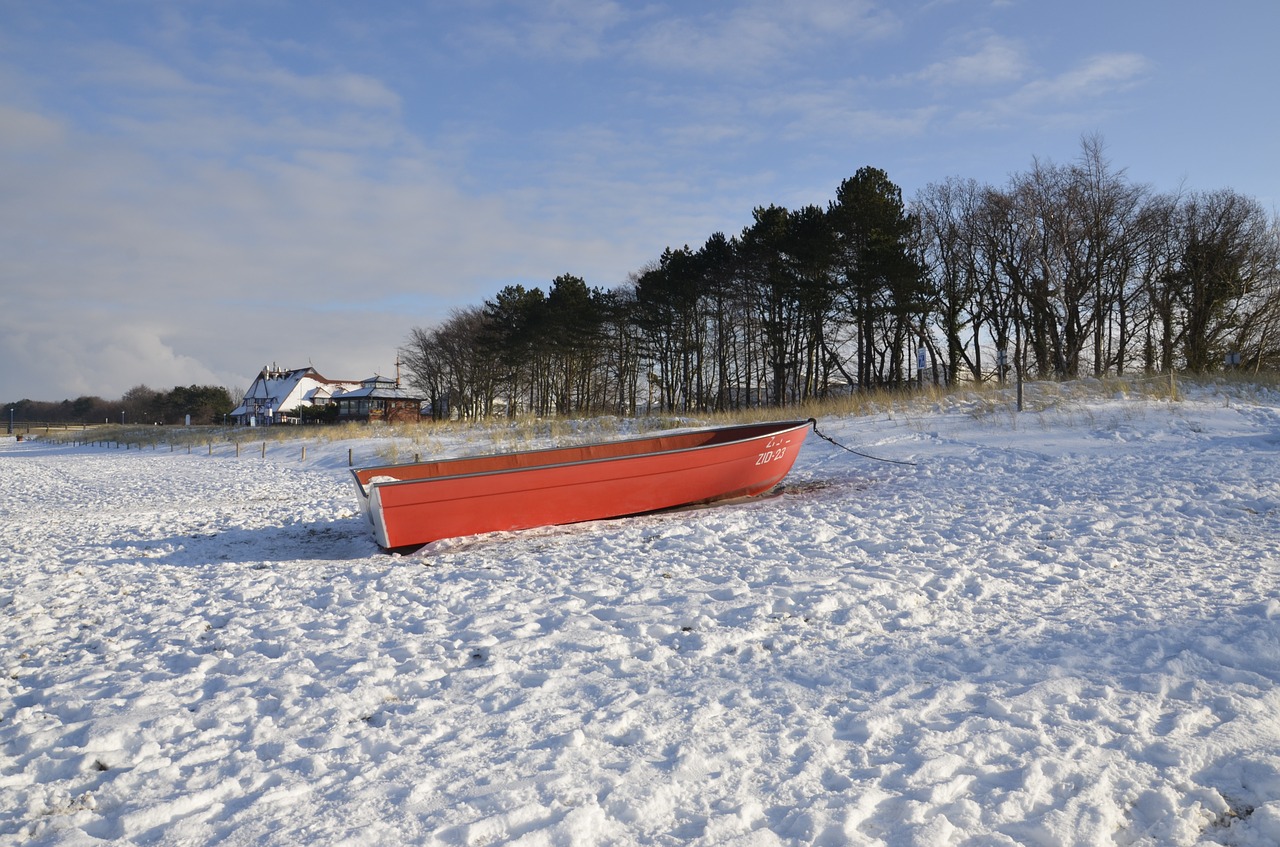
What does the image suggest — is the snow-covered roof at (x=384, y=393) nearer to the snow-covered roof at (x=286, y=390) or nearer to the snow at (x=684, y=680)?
the snow-covered roof at (x=286, y=390)

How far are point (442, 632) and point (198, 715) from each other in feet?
5.37

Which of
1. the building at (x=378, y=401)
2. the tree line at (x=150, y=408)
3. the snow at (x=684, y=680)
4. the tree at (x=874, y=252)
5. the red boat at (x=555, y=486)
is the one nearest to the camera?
the snow at (x=684, y=680)

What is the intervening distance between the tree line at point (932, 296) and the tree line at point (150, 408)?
65.0 meters

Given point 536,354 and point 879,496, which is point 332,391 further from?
point 879,496

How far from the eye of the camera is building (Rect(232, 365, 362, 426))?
80.0m

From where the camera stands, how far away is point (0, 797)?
3250mm

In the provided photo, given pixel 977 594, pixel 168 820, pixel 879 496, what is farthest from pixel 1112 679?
pixel 879 496

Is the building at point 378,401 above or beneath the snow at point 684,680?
above

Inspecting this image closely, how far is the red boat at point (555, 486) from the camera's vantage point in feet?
27.6

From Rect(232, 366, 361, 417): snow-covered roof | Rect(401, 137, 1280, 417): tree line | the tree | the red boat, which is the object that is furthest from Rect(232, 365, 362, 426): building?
the red boat

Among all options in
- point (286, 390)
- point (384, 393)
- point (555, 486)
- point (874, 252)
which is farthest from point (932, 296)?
point (286, 390)

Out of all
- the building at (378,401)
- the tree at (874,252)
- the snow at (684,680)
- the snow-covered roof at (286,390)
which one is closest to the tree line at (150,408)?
the snow-covered roof at (286,390)

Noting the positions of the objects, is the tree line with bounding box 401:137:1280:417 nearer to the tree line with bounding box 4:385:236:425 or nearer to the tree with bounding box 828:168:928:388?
the tree with bounding box 828:168:928:388

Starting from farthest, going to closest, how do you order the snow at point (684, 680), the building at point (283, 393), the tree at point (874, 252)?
the building at point (283, 393) < the tree at point (874, 252) < the snow at point (684, 680)
